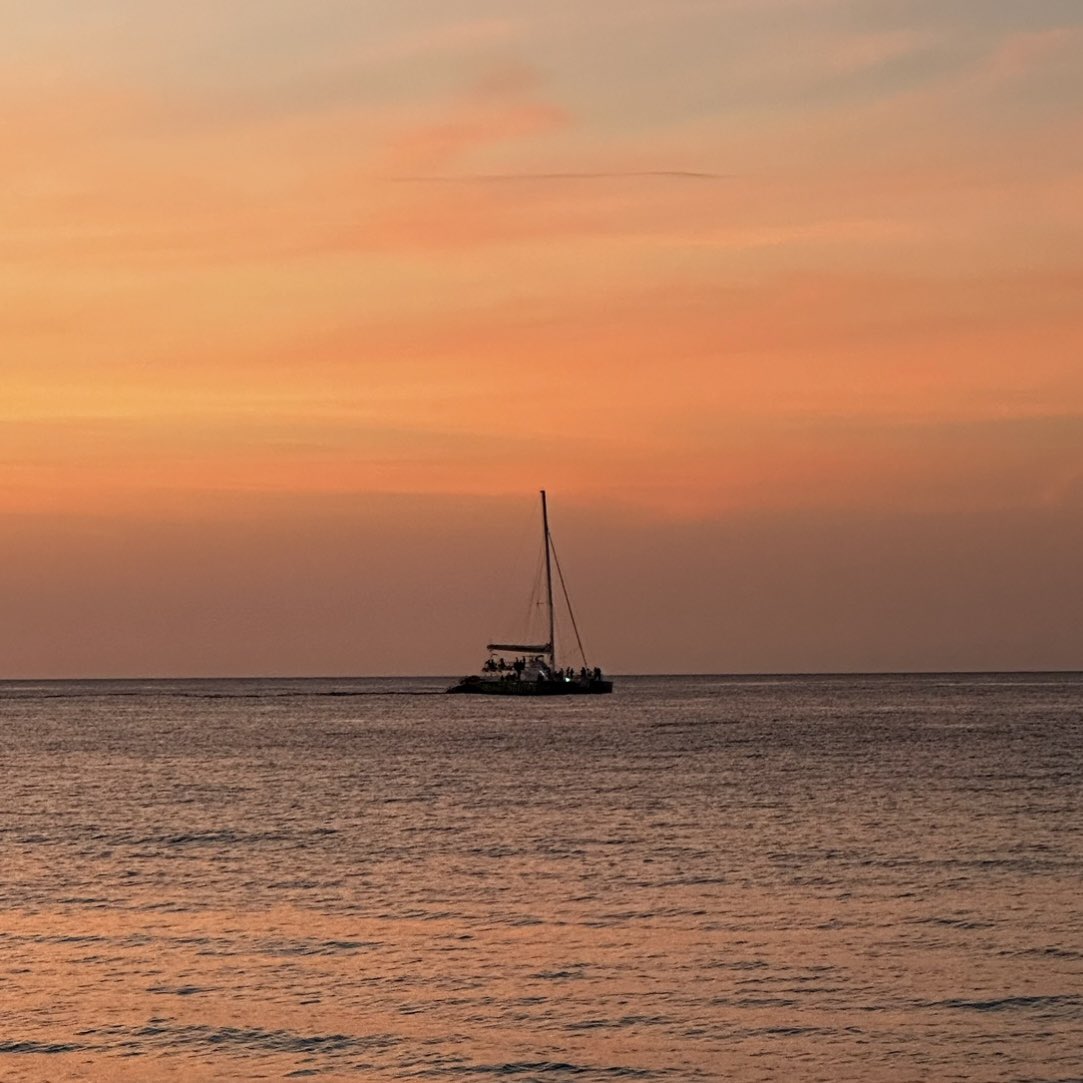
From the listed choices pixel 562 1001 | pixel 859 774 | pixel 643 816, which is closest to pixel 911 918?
pixel 562 1001

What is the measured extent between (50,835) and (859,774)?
151 feet

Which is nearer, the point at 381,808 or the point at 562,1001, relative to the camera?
the point at 562,1001

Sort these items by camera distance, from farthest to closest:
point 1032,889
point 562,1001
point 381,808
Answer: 1. point 381,808
2. point 1032,889
3. point 562,1001

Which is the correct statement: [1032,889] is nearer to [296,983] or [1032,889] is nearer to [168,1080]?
[296,983]

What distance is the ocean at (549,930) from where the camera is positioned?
30.9 m

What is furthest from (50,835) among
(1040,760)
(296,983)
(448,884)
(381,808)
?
(1040,760)

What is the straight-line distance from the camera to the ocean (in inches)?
1217

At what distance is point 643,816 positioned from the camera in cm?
7062

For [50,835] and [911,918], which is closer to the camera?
[911,918]

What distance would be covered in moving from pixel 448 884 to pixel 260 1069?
68.4 ft

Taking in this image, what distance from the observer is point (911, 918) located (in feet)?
143

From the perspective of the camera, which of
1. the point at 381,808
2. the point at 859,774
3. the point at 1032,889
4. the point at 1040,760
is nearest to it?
the point at 1032,889

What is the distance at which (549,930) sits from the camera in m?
42.1

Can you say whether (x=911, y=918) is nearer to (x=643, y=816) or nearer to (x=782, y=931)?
(x=782, y=931)
